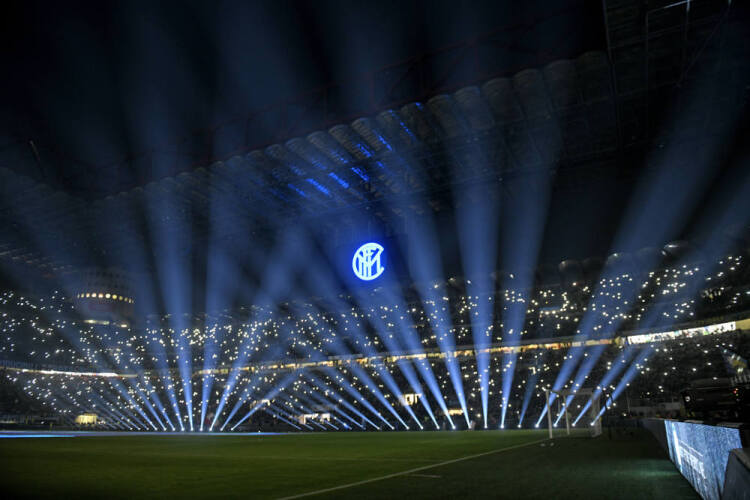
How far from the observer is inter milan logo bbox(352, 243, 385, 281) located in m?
17.6

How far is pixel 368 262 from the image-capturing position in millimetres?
17938

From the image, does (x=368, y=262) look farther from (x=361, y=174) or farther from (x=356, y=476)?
(x=356, y=476)

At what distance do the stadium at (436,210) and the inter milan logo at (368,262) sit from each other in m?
0.13

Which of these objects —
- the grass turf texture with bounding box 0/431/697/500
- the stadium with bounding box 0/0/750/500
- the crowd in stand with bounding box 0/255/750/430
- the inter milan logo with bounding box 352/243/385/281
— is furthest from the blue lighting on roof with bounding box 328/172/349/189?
the crowd in stand with bounding box 0/255/750/430

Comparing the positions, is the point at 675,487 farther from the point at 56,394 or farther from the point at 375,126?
the point at 56,394

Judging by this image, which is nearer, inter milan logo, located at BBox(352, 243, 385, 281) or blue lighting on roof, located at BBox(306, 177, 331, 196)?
inter milan logo, located at BBox(352, 243, 385, 281)

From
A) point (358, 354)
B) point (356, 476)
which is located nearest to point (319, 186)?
point (356, 476)

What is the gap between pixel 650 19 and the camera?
35.3 ft

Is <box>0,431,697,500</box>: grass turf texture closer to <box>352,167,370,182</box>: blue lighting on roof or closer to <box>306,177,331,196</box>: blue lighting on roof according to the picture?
<box>352,167,370,182</box>: blue lighting on roof

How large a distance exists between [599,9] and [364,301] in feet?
90.2

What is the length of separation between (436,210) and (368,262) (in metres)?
4.64

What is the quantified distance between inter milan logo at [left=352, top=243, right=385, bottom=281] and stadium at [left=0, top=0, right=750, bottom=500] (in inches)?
4.9

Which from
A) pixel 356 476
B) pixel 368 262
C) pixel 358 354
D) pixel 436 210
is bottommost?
pixel 356 476

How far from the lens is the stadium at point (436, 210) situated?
26.9 ft
